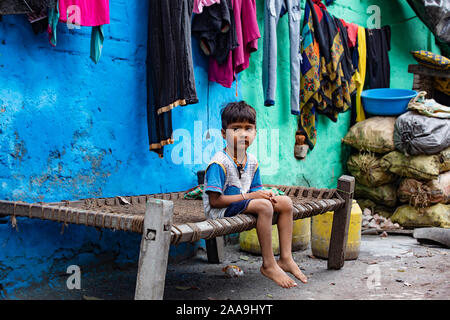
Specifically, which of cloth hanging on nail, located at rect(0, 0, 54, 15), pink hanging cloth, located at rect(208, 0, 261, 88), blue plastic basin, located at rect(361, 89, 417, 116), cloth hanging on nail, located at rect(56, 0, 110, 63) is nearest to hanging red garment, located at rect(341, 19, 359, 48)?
blue plastic basin, located at rect(361, 89, 417, 116)

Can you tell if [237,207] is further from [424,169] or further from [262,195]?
[424,169]

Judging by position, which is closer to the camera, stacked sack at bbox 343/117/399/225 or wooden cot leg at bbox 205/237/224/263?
wooden cot leg at bbox 205/237/224/263

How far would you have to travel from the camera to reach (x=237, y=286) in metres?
3.32

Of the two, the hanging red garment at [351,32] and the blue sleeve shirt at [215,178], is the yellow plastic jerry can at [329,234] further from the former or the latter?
the hanging red garment at [351,32]

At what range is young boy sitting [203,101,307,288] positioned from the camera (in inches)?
110

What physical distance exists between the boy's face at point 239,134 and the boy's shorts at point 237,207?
0.34m

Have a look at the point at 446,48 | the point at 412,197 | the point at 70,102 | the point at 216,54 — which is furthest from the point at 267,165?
the point at 446,48

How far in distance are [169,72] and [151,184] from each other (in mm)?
870

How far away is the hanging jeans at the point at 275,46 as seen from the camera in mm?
4586

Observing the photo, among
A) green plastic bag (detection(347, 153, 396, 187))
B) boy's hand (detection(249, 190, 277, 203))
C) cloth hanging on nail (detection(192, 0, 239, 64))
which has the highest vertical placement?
cloth hanging on nail (detection(192, 0, 239, 64))

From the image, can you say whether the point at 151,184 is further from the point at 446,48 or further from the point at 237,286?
the point at 446,48

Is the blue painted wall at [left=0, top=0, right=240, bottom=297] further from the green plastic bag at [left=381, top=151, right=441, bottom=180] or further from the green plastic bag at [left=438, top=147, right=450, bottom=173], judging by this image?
the green plastic bag at [left=438, top=147, right=450, bottom=173]

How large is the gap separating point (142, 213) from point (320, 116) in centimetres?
344

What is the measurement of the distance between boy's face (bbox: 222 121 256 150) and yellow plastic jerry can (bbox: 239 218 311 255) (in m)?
1.40
